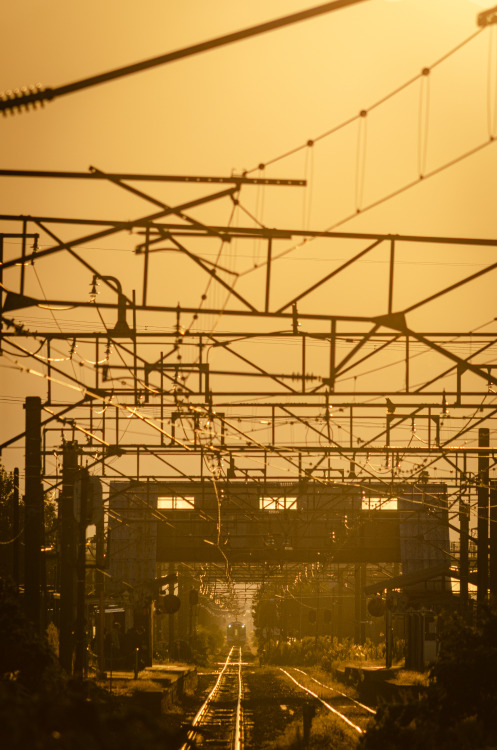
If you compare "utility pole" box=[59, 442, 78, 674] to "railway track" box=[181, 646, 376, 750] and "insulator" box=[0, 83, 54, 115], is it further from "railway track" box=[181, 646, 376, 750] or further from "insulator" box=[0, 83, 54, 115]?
"insulator" box=[0, 83, 54, 115]

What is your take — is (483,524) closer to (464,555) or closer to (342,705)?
(464,555)

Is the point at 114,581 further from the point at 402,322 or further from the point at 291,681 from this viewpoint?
the point at 402,322

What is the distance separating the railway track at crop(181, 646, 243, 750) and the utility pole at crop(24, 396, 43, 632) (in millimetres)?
4148

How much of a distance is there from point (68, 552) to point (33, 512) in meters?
3.15

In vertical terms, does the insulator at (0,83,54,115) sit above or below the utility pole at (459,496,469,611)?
above

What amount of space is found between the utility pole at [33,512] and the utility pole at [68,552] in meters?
2.20

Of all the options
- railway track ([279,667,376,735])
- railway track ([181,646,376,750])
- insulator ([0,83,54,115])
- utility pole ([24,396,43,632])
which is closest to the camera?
insulator ([0,83,54,115])

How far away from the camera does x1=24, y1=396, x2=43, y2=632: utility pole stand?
76.2 ft

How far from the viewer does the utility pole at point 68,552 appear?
85.4 feet

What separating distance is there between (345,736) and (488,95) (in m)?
16.8

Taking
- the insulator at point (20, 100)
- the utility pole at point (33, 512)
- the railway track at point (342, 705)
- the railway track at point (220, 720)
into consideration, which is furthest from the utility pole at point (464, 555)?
the insulator at point (20, 100)

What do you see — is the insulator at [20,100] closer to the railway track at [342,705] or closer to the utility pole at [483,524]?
the railway track at [342,705]

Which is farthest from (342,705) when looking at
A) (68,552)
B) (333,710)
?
(68,552)

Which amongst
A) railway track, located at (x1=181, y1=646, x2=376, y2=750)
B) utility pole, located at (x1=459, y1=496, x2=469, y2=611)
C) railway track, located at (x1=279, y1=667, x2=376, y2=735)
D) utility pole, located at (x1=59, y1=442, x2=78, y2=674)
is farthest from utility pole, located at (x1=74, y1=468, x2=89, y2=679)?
utility pole, located at (x1=459, y1=496, x2=469, y2=611)
